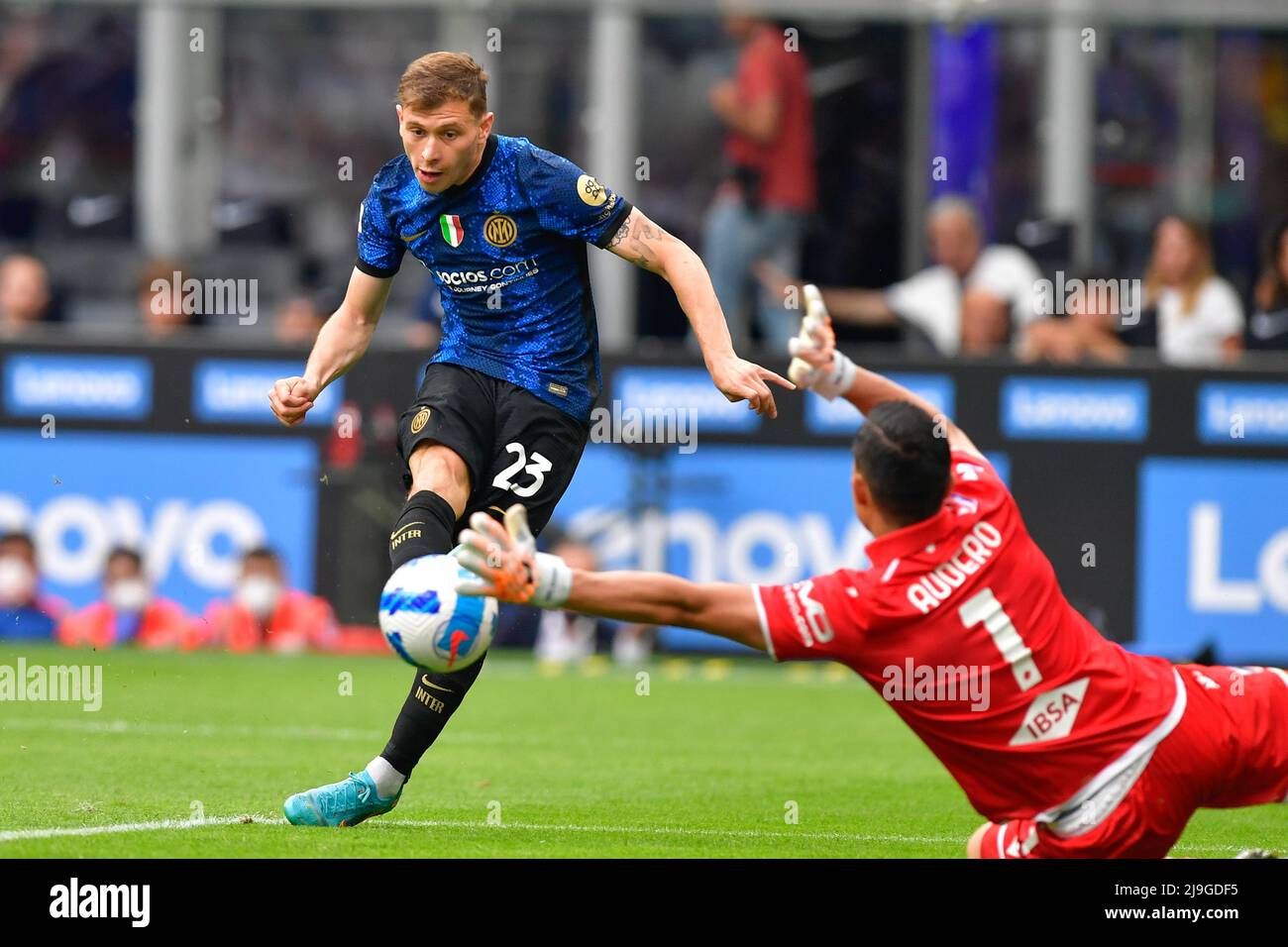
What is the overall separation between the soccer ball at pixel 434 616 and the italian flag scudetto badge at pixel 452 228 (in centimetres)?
167

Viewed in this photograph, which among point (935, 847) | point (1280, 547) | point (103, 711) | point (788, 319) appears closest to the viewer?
point (935, 847)

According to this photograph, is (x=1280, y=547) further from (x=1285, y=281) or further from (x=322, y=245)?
(x=322, y=245)

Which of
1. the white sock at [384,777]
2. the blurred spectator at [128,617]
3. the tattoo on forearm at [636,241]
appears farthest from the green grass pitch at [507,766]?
the tattoo on forearm at [636,241]

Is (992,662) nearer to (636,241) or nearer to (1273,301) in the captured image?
(636,241)

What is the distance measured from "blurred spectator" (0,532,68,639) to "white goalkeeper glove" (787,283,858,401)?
335 inches

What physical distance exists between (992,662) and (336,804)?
8.33 ft

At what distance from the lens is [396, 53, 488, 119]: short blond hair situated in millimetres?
7082

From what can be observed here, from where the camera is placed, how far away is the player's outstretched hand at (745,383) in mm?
6660

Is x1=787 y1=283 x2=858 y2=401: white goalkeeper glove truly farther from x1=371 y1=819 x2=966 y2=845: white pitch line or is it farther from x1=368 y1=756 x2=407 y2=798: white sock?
x1=368 y1=756 x2=407 y2=798: white sock

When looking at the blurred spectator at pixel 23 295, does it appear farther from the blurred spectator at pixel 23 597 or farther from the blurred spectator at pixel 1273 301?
the blurred spectator at pixel 1273 301

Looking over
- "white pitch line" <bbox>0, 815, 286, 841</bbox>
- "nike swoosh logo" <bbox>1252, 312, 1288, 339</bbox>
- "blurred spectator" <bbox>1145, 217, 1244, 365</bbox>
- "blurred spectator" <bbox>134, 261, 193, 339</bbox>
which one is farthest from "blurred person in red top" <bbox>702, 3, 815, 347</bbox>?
"white pitch line" <bbox>0, 815, 286, 841</bbox>
